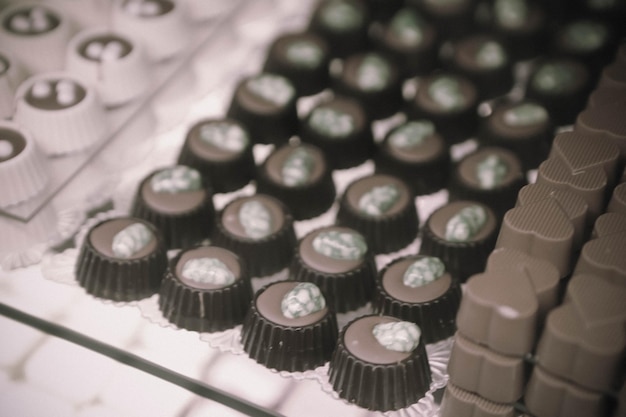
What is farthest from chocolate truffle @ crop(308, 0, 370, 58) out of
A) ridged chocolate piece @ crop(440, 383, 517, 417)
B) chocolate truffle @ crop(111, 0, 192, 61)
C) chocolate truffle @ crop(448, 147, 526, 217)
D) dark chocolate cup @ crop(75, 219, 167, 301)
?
ridged chocolate piece @ crop(440, 383, 517, 417)

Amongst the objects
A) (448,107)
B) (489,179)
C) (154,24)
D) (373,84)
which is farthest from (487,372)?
(154,24)

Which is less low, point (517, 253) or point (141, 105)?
point (517, 253)

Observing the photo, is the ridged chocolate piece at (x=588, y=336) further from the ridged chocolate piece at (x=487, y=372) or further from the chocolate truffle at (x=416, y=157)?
the chocolate truffle at (x=416, y=157)

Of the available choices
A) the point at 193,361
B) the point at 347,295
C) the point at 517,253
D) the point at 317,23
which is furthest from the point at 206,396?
the point at 317,23

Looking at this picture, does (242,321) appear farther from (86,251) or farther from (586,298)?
(586,298)

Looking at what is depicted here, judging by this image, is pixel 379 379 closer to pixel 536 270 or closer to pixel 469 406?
pixel 469 406
